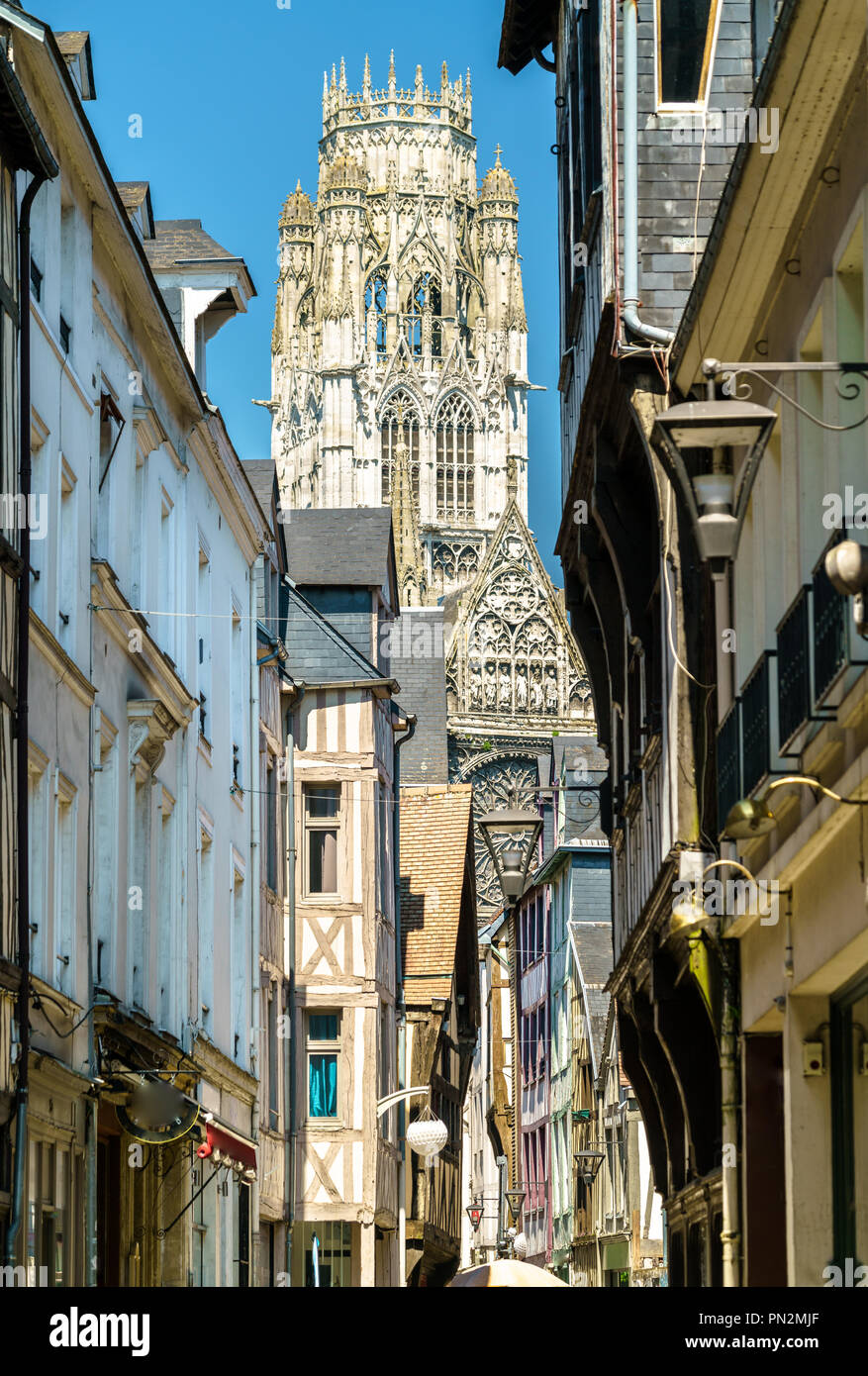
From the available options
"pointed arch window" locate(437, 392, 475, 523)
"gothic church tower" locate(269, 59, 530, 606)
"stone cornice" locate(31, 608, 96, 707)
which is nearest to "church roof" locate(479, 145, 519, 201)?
"gothic church tower" locate(269, 59, 530, 606)

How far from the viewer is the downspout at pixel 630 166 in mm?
15023

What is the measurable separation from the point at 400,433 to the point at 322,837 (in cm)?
10310

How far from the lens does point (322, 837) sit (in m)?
30.0

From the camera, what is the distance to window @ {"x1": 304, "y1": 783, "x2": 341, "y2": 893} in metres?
29.9

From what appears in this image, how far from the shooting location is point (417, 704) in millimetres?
61844

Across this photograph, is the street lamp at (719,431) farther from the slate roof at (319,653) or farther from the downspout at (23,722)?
the slate roof at (319,653)

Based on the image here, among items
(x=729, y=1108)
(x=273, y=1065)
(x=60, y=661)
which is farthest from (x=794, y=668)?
(x=273, y=1065)

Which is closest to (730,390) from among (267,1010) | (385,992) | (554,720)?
(267,1010)

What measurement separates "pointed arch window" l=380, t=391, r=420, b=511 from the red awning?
106602 millimetres

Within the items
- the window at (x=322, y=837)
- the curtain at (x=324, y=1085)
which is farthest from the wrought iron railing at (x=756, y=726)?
the curtain at (x=324, y=1085)

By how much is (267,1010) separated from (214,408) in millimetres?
7576

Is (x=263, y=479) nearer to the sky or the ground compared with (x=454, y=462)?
nearer to the ground

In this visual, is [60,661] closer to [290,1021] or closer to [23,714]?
[23,714]

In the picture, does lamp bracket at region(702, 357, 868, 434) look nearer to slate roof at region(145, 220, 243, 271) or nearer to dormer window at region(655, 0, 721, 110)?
dormer window at region(655, 0, 721, 110)
